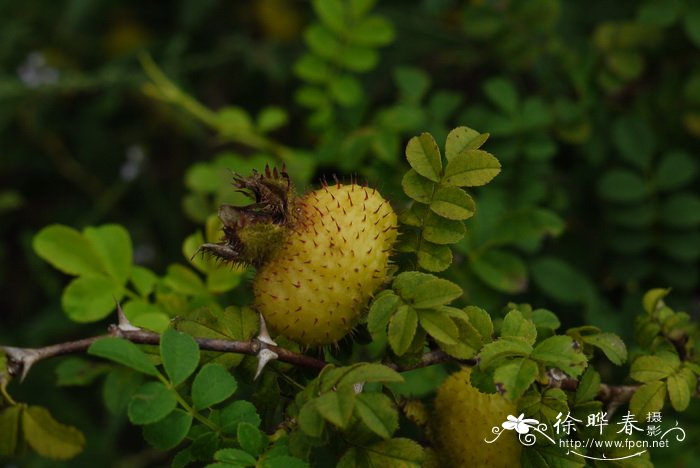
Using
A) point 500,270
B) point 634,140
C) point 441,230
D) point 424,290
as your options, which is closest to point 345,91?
point 500,270

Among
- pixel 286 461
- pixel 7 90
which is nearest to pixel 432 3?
pixel 7 90

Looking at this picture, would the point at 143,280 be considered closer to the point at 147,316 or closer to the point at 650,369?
the point at 147,316

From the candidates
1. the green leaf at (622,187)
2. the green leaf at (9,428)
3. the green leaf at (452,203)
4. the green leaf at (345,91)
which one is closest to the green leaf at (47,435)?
the green leaf at (9,428)

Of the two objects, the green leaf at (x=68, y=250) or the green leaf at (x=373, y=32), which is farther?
the green leaf at (x=373, y=32)

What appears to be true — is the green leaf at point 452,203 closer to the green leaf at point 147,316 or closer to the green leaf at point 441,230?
the green leaf at point 441,230

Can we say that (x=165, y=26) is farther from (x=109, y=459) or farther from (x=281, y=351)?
(x=281, y=351)

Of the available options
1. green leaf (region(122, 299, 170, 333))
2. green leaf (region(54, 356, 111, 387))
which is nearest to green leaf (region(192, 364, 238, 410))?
green leaf (region(122, 299, 170, 333))
